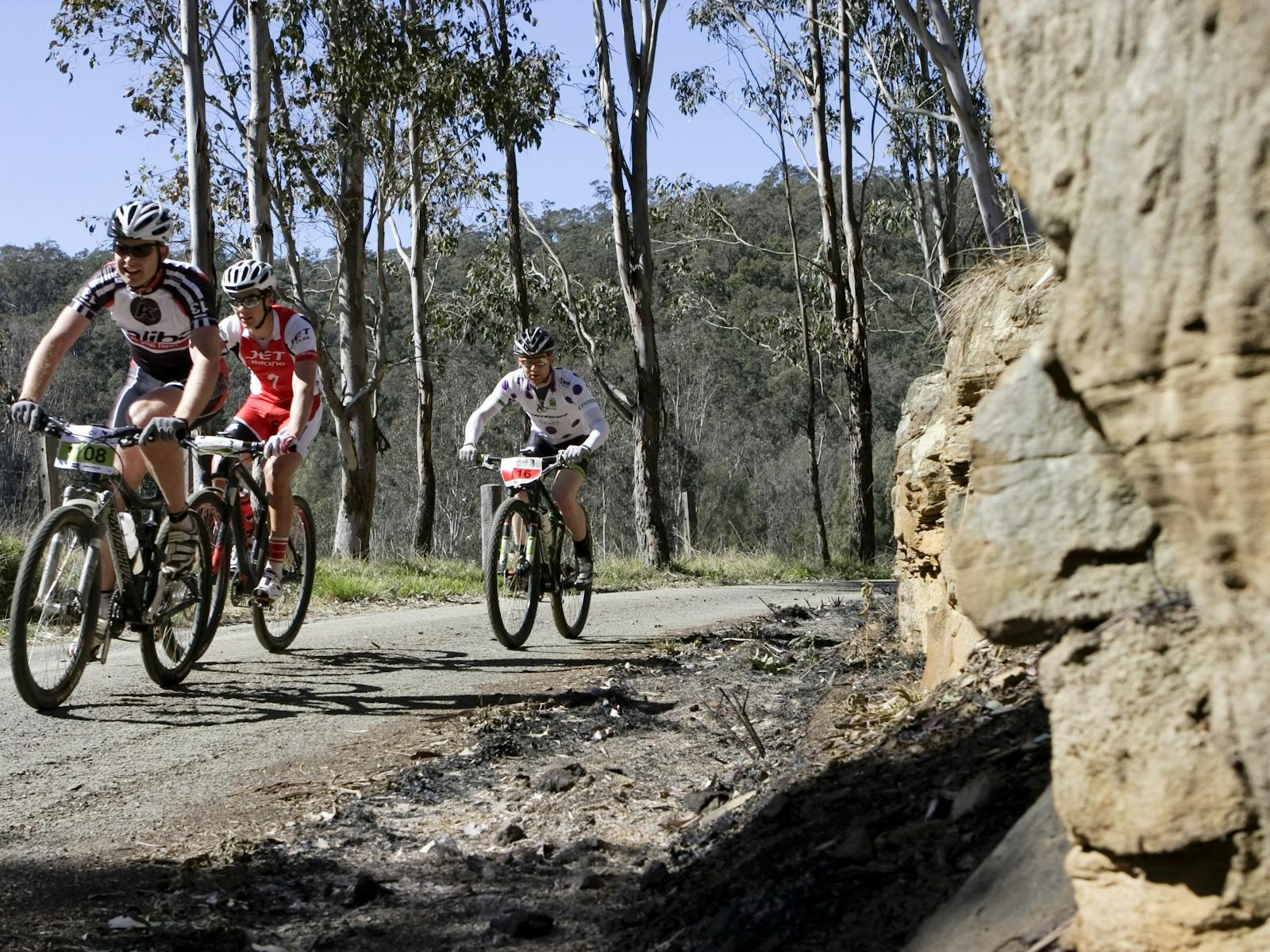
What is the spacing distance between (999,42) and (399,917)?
2680mm

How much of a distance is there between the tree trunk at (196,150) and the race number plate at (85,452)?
866 cm

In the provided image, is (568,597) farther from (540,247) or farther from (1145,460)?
(540,247)

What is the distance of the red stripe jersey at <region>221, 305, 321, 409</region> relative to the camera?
710 centimetres

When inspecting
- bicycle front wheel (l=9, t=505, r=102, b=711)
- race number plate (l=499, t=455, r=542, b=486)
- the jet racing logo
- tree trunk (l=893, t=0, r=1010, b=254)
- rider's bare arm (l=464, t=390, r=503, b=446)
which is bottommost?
bicycle front wheel (l=9, t=505, r=102, b=711)

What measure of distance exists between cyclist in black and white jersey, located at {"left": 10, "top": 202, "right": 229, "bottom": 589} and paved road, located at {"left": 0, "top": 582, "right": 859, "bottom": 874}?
689 millimetres

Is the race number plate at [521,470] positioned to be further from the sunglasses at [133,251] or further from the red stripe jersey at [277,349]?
the sunglasses at [133,251]

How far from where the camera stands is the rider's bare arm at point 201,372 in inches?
232

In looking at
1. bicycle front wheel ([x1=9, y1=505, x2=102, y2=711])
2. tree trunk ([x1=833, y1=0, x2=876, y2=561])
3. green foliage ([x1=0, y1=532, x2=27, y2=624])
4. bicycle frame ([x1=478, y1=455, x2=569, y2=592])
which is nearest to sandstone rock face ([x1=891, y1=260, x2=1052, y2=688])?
bicycle frame ([x1=478, y1=455, x2=569, y2=592])

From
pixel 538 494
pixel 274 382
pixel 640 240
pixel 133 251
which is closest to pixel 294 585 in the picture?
pixel 274 382

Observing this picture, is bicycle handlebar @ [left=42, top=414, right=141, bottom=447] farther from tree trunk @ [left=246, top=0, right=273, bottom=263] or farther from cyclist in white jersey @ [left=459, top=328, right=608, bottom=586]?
tree trunk @ [left=246, top=0, right=273, bottom=263]

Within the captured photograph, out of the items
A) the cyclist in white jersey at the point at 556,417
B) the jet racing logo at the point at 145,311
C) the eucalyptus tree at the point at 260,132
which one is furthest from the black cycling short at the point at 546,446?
the eucalyptus tree at the point at 260,132

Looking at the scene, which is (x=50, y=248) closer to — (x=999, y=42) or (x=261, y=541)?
(x=261, y=541)

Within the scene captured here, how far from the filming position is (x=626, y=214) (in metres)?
20.0

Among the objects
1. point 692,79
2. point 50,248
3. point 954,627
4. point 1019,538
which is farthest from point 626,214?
point 50,248
